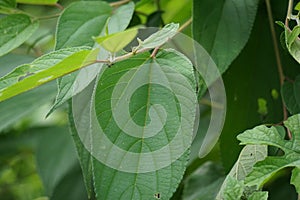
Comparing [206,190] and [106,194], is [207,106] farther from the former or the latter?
[106,194]

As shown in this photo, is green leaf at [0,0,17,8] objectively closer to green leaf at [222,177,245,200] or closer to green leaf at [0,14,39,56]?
green leaf at [0,14,39,56]

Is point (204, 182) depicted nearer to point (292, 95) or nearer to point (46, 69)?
point (292, 95)

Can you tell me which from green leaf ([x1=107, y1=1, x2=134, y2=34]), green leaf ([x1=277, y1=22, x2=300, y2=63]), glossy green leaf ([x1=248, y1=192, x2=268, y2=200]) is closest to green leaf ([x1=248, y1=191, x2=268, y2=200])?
glossy green leaf ([x1=248, y1=192, x2=268, y2=200])

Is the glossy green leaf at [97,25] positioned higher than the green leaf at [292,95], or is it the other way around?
the glossy green leaf at [97,25]

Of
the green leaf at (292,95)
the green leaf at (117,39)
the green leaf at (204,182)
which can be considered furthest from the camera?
the green leaf at (204,182)

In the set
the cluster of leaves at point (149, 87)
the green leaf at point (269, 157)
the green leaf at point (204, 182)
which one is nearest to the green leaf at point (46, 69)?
the cluster of leaves at point (149, 87)

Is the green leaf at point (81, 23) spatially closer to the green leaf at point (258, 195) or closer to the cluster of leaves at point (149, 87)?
the cluster of leaves at point (149, 87)

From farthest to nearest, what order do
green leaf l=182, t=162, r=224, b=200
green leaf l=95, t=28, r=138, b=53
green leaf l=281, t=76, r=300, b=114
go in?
green leaf l=182, t=162, r=224, b=200 → green leaf l=281, t=76, r=300, b=114 → green leaf l=95, t=28, r=138, b=53

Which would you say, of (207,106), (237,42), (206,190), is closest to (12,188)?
(207,106)
